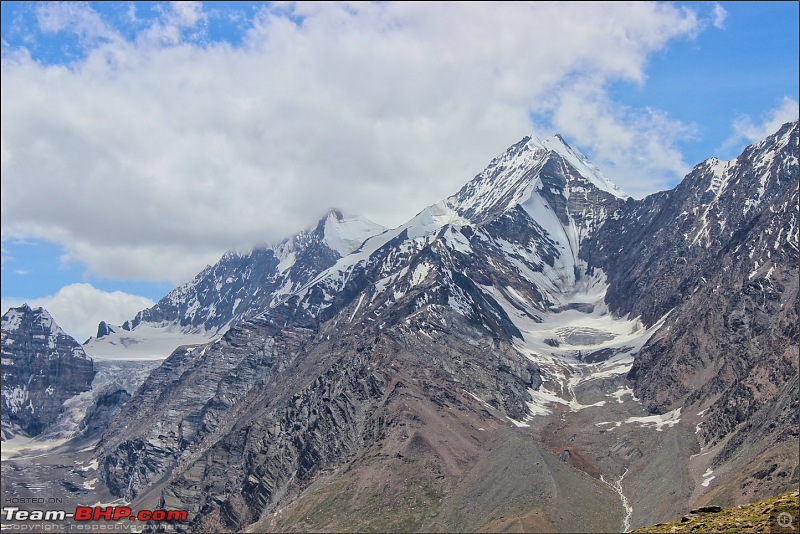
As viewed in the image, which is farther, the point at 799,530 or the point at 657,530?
the point at 657,530

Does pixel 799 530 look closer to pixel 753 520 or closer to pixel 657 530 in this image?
pixel 753 520

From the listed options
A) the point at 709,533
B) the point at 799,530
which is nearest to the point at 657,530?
the point at 709,533

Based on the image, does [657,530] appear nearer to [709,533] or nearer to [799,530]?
[709,533]

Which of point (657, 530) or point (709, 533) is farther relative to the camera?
point (657, 530)

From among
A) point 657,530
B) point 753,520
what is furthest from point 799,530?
point 657,530
